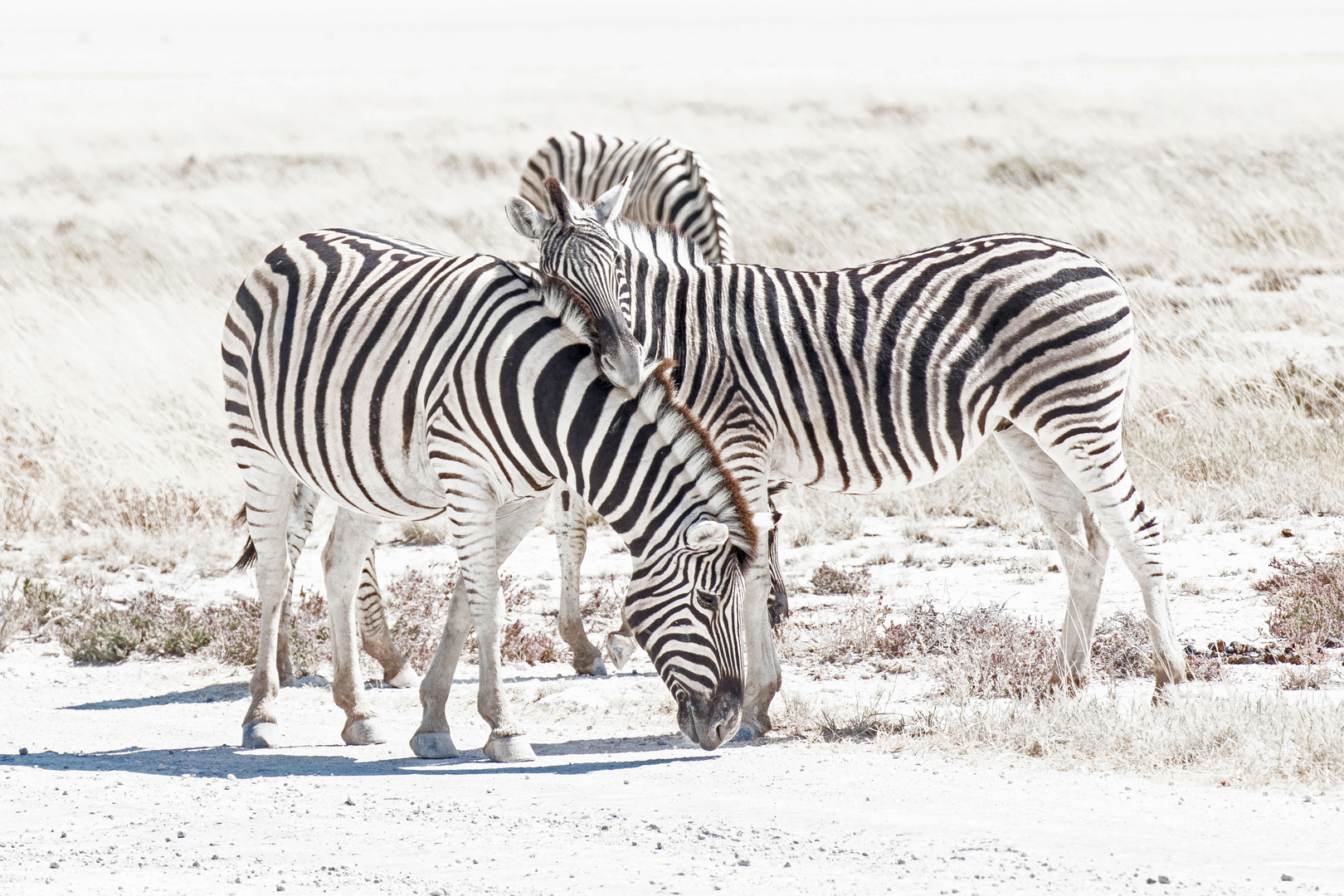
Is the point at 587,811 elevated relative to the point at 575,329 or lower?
lower

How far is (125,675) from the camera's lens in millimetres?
7172

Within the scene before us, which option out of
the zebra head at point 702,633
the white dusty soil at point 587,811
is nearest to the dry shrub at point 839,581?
the white dusty soil at point 587,811

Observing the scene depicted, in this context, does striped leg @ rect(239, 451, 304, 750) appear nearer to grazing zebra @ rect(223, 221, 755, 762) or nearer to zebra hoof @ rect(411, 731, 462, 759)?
grazing zebra @ rect(223, 221, 755, 762)

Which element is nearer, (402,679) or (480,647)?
(480,647)

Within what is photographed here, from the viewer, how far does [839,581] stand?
26.5ft

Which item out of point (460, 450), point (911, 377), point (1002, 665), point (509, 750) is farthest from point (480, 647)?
point (1002, 665)

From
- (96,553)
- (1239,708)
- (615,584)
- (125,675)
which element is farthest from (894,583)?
(96,553)

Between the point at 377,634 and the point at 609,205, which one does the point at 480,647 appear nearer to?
the point at 377,634

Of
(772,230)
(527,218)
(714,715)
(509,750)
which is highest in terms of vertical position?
(772,230)

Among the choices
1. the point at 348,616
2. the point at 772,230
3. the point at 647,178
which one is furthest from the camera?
the point at 772,230

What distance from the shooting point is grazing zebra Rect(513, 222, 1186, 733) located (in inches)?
226

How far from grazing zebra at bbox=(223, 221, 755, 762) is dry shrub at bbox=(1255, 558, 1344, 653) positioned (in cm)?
310

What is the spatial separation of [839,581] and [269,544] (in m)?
3.31

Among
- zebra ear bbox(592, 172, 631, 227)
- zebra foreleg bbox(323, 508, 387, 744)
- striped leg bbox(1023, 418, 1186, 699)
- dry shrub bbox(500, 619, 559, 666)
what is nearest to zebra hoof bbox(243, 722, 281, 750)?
zebra foreleg bbox(323, 508, 387, 744)
